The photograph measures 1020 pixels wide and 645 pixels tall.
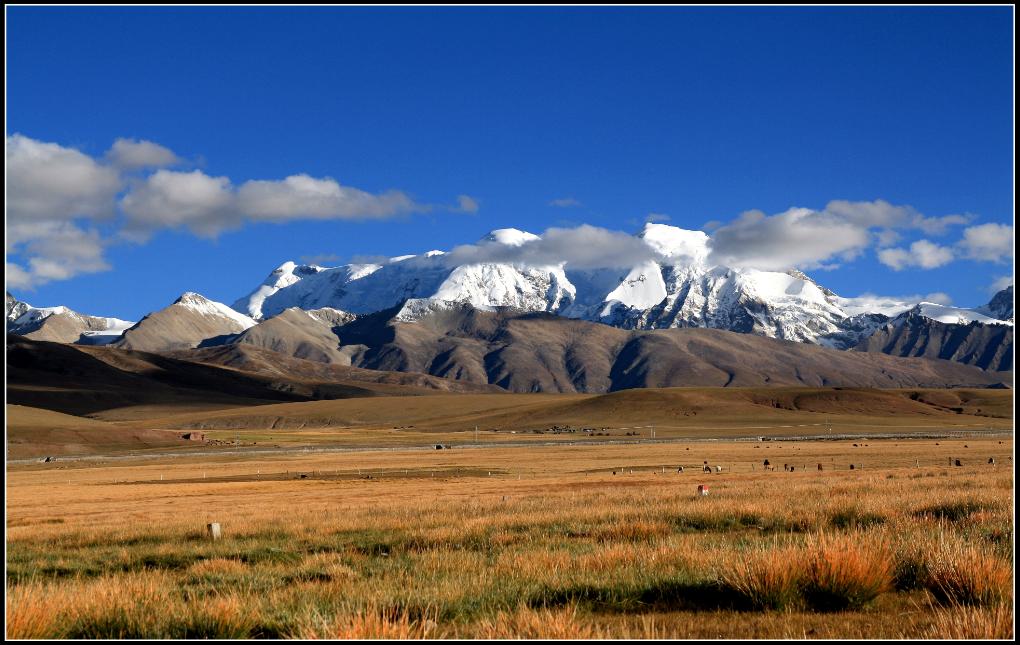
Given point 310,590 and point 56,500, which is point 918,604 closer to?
point 310,590

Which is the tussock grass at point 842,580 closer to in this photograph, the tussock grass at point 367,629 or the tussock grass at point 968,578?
the tussock grass at point 968,578

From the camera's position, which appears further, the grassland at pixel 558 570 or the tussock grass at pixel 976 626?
the grassland at pixel 558 570

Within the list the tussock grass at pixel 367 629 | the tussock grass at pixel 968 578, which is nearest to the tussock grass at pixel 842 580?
the tussock grass at pixel 968 578

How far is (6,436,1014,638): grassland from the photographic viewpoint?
1120 cm

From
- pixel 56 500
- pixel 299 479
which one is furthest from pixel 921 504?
pixel 299 479

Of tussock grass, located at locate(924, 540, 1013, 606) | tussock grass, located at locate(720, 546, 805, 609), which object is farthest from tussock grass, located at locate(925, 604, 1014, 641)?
tussock grass, located at locate(720, 546, 805, 609)

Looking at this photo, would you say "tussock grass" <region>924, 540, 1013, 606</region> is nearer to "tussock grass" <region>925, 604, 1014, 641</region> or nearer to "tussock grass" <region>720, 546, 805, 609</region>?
"tussock grass" <region>925, 604, 1014, 641</region>

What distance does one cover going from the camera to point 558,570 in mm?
15555

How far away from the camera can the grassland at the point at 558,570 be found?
11.2 meters

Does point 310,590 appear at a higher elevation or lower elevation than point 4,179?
lower

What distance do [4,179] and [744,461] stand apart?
81.4 meters

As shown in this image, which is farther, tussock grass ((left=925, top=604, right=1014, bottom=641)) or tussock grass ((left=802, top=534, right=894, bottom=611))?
tussock grass ((left=802, top=534, right=894, bottom=611))

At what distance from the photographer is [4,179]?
33.9 feet

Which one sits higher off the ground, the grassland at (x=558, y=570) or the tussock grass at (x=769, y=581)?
the tussock grass at (x=769, y=581)
